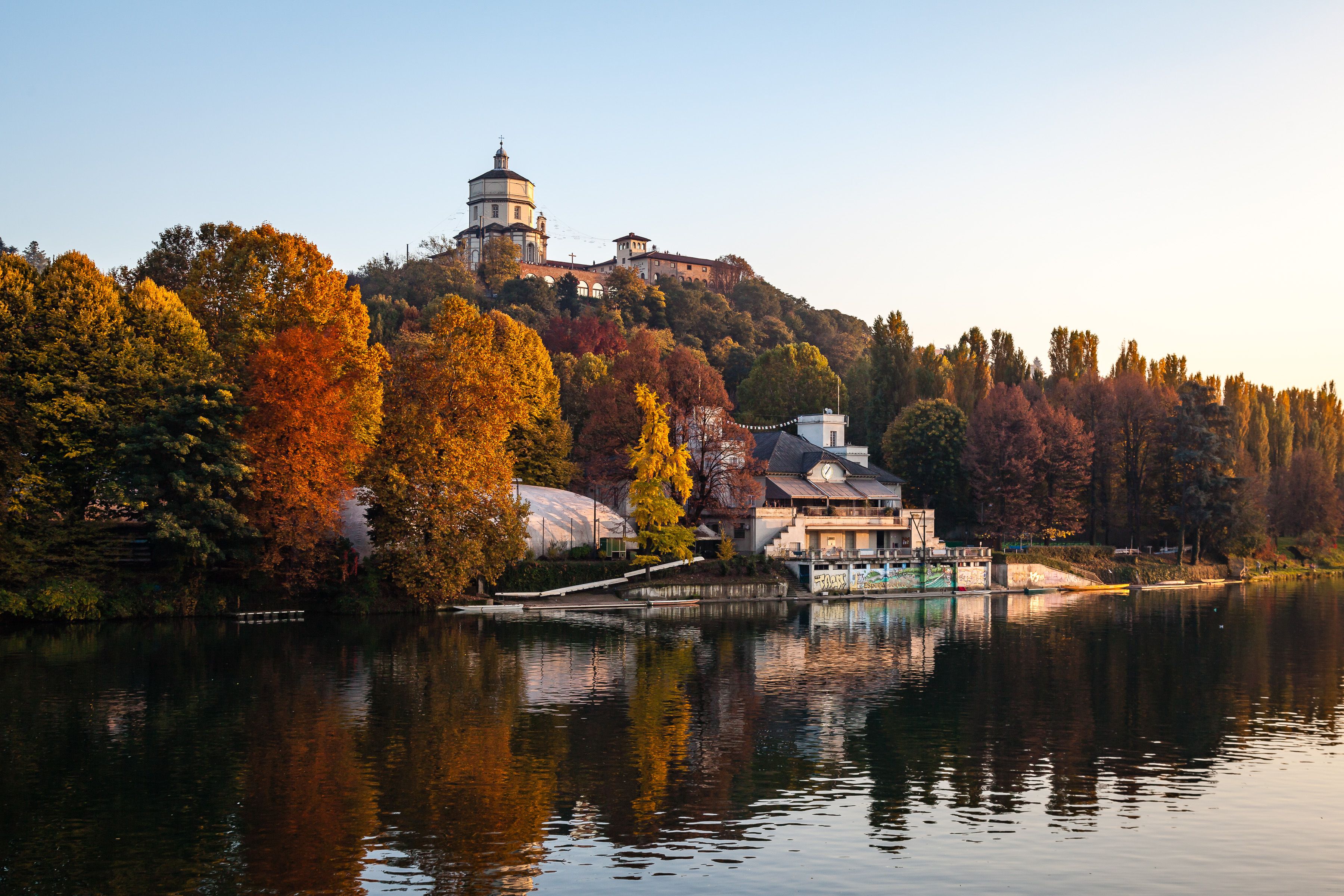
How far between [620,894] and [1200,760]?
16059mm

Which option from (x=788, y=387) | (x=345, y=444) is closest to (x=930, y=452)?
(x=788, y=387)

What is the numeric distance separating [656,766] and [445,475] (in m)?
30.3

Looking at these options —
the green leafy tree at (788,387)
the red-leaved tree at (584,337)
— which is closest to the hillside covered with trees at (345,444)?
the green leafy tree at (788,387)

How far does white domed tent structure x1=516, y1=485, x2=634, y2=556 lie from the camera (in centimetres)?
6291

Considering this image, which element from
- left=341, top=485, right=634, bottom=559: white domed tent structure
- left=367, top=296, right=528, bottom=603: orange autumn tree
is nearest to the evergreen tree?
left=341, top=485, right=634, bottom=559: white domed tent structure

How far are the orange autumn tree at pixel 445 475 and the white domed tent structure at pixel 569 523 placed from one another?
6.37 m

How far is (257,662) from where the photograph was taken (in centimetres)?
3819

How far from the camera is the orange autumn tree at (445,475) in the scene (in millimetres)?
52219

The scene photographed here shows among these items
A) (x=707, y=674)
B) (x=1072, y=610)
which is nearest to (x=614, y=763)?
(x=707, y=674)

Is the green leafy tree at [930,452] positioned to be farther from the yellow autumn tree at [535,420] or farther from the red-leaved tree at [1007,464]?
the yellow autumn tree at [535,420]

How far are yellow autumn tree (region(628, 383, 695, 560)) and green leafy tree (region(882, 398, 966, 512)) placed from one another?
2756cm

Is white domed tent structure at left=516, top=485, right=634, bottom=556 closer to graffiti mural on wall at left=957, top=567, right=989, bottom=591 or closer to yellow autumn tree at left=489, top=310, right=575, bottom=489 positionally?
yellow autumn tree at left=489, top=310, right=575, bottom=489

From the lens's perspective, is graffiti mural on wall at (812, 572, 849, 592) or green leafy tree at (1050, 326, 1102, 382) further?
green leafy tree at (1050, 326, 1102, 382)

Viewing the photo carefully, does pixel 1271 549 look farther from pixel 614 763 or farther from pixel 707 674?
pixel 614 763
